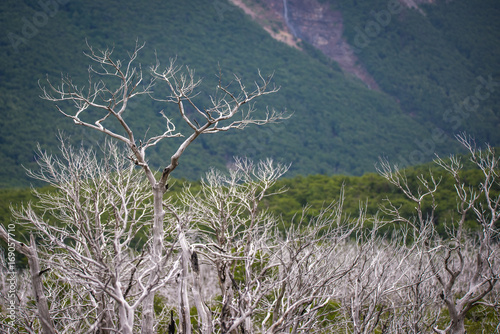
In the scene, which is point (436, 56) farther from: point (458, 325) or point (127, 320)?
point (127, 320)

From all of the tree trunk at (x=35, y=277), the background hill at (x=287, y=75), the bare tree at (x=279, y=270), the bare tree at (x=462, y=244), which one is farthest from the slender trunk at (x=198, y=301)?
the background hill at (x=287, y=75)

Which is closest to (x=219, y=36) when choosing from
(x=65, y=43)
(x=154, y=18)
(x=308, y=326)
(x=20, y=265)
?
(x=154, y=18)

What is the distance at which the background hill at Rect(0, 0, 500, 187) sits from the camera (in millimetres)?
71125

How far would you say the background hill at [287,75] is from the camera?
71125mm

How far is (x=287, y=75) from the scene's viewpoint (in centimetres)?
11031

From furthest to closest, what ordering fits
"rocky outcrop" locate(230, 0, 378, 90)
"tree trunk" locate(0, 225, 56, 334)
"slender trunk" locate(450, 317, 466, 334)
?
"rocky outcrop" locate(230, 0, 378, 90) < "slender trunk" locate(450, 317, 466, 334) < "tree trunk" locate(0, 225, 56, 334)

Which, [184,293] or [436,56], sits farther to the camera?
[436,56]

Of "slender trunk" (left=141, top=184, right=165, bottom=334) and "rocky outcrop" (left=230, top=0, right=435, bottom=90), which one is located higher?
"slender trunk" (left=141, top=184, right=165, bottom=334)

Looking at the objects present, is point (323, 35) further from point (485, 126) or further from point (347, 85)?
point (485, 126)

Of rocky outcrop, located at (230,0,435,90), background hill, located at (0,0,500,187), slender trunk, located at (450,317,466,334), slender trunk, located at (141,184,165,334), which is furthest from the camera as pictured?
rocky outcrop, located at (230,0,435,90)

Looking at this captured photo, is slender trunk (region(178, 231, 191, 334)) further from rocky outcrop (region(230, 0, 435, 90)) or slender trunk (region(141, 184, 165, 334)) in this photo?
rocky outcrop (region(230, 0, 435, 90))

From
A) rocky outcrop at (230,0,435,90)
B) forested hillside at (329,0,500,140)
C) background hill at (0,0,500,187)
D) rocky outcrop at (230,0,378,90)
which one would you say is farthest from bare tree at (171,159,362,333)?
rocky outcrop at (230,0,378,90)

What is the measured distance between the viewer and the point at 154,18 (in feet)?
373

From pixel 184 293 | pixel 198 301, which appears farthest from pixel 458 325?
pixel 184 293
